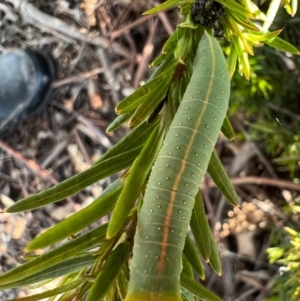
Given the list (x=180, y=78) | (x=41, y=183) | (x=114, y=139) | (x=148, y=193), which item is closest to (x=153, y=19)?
(x=114, y=139)

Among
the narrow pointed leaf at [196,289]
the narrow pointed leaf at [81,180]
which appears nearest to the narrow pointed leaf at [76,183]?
the narrow pointed leaf at [81,180]

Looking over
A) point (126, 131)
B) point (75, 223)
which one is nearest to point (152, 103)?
point (75, 223)

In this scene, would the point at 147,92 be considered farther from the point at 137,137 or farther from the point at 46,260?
the point at 46,260

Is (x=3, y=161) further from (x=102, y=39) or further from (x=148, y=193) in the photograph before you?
Result: (x=148, y=193)

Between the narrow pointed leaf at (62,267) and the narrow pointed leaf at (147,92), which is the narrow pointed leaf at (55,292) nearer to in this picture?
the narrow pointed leaf at (62,267)

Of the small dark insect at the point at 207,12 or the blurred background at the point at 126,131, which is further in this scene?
the blurred background at the point at 126,131

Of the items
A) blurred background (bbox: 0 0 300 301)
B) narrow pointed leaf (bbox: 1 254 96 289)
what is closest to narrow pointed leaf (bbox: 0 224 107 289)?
narrow pointed leaf (bbox: 1 254 96 289)
